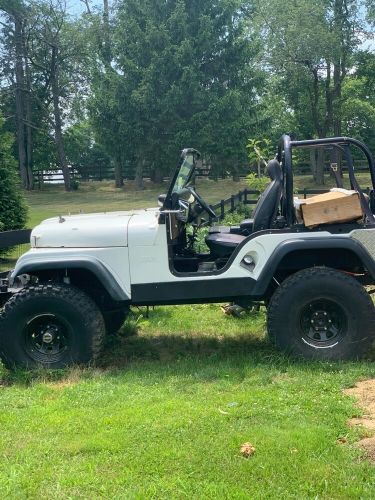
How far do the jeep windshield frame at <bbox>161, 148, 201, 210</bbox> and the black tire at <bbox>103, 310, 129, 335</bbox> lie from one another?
1458 mm

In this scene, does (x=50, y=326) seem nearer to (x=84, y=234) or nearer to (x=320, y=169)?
(x=84, y=234)

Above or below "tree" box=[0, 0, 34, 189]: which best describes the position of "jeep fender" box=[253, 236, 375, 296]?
below

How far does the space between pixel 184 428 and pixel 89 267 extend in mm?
1660

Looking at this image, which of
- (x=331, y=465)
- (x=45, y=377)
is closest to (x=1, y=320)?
(x=45, y=377)

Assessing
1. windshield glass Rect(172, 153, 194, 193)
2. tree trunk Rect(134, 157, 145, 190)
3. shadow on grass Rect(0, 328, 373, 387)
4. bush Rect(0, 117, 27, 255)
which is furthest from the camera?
tree trunk Rect(134, 157, 145, 190)

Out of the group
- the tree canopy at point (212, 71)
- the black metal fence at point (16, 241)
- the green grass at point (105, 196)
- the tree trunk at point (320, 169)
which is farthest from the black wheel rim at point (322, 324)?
the tree trunk at point (320, 169)

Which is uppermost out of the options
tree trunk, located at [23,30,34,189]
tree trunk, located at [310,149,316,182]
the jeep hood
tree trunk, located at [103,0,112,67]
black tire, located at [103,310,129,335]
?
tree trunk, located at [103,0,112,67]

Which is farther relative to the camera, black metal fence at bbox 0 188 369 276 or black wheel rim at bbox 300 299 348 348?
black metal fence at bbox 0 188 369 276

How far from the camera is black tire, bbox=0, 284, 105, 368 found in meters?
4.84

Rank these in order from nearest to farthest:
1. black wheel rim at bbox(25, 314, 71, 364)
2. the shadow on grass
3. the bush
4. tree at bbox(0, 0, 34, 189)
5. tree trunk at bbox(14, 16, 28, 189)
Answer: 1. the shadow on grass
2. black wheel rim at bbox(25, 314, 71, 364)
3. the bush
4. tree at bbox(0, 0, 34, 189)
5. tree trunk at bbox(14, 16, 28, 189)

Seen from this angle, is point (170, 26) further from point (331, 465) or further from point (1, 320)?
point (331, 465)

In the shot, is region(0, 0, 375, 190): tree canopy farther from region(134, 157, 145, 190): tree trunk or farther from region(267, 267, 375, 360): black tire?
region(267, 267, 375, 360): black tire

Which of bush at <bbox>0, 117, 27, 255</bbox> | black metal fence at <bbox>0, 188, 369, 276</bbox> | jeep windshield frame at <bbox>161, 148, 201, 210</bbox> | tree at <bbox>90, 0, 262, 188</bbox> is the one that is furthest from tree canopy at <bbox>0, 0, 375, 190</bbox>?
jeep windshield frame at <bbox>161, 148, 201, 210</bbox>

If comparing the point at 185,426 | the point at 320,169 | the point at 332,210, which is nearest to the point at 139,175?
the point at 320,169
